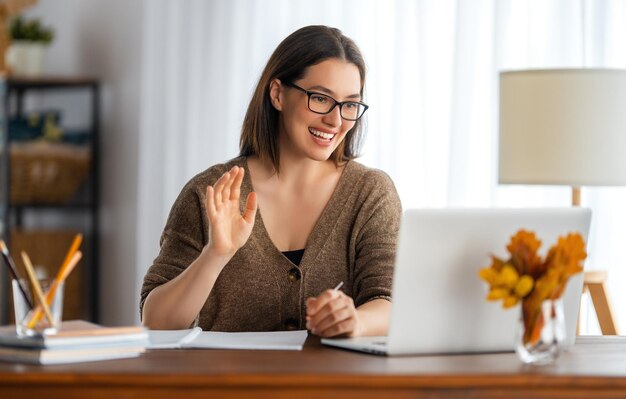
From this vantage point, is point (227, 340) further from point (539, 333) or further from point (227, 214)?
point (539, 333)

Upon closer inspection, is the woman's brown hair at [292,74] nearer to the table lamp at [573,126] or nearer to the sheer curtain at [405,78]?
the table lamp at [573,126]

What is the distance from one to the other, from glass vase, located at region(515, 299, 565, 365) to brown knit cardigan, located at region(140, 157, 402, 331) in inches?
27.5

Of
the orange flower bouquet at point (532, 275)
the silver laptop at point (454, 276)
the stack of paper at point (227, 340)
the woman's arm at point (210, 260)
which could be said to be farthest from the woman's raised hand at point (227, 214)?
the orange flower bouquet at point (532, 275)

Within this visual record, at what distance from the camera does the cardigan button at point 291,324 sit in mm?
2215

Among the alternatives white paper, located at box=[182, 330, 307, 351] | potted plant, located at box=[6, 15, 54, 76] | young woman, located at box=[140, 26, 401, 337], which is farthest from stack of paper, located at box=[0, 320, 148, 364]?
potted plant, located at box=[6, 15, 54, 76]

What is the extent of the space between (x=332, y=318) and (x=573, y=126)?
1.08 meters

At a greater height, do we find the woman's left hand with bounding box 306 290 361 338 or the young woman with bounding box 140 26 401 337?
the young woman with bounding box 140 26 401 337

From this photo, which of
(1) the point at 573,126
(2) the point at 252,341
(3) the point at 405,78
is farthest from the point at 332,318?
(3) the point at 405,78

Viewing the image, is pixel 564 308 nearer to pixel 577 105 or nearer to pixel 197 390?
pixel 197 390

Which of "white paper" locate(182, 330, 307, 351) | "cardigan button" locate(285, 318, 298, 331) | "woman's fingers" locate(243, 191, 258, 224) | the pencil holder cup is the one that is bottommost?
"cardigan button" locate(285, 318, 298, 331)

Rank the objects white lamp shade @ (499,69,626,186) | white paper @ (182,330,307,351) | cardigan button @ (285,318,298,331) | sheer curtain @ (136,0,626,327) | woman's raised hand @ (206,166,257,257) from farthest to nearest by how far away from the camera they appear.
Answer: sheer curtain @ (136,0,626,327) < white lamp shade @ (499,69,626,186) < cardigan button @ (285,318,298,331) < woman's raised hand @ (206,166,257,257) < white paper @ (182,330,307,351)

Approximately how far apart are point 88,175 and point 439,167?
194cm

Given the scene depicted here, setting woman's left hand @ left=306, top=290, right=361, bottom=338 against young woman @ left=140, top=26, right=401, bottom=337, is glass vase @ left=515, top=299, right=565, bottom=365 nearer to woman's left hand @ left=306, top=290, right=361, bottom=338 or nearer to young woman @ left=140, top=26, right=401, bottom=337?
woman's left hand @ left=306, top=290, right=361, bottom=338

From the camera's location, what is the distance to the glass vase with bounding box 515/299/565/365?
1.50 m
